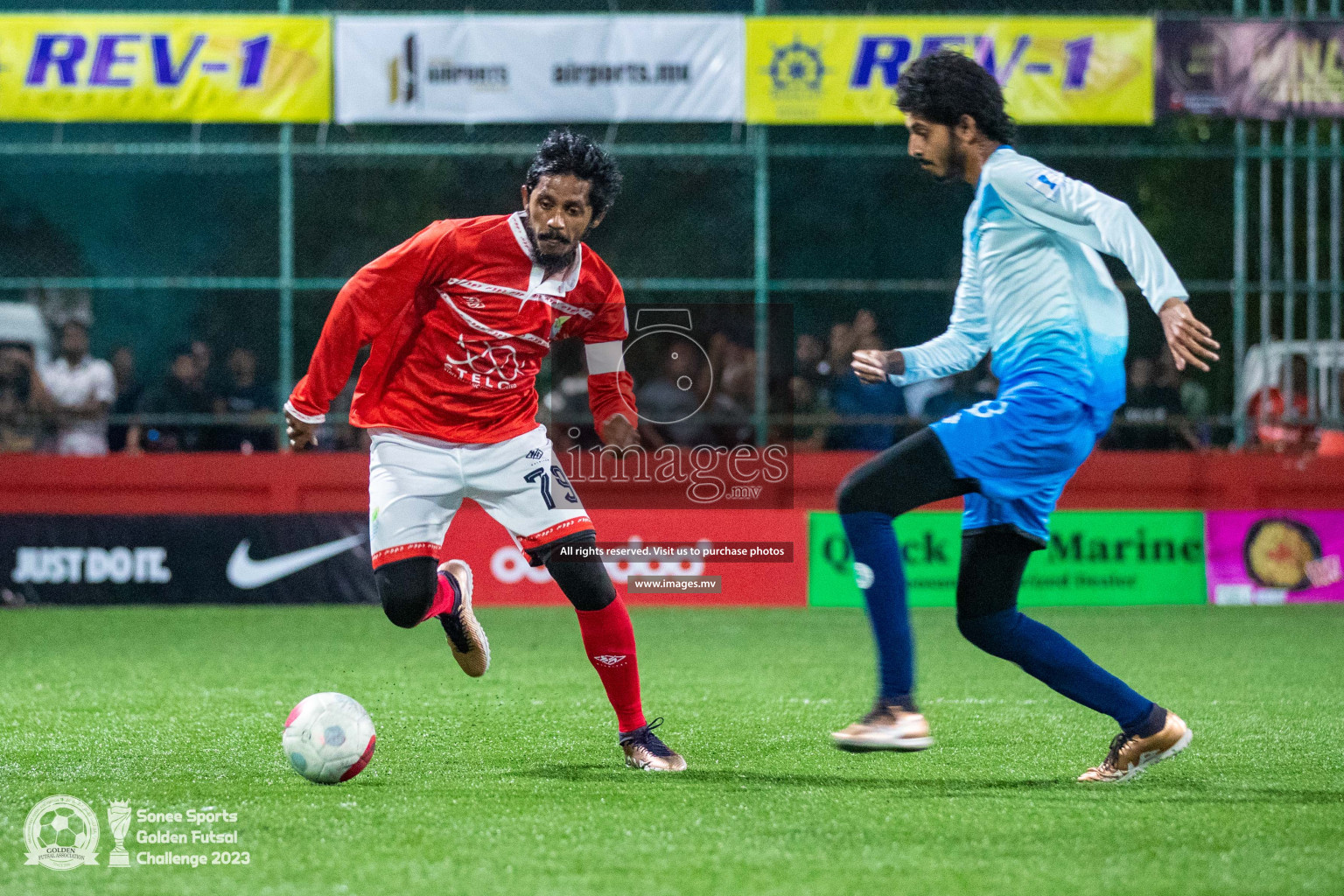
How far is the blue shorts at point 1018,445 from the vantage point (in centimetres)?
445

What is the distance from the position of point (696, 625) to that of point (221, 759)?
549cm

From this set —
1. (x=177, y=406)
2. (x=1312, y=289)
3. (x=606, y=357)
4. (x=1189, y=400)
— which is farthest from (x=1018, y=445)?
(x=1189, y=400)

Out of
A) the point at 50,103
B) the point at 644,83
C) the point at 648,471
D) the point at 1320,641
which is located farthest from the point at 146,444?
the point at 1320,641

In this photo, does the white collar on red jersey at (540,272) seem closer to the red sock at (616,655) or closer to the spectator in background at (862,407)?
the red sock at (616,655)

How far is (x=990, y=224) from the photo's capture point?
462cm

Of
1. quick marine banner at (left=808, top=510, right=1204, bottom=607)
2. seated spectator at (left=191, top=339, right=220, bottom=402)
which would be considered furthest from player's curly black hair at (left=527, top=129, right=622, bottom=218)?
seated spectator at (left=191, top=339, right=220, bottom=402)

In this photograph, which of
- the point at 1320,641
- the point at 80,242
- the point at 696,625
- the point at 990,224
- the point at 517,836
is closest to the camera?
the point at 517,836

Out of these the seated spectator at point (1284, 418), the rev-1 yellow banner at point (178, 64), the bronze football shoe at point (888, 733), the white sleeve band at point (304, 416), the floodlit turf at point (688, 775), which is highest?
the rev-1 yellow banner at point (178, 64)

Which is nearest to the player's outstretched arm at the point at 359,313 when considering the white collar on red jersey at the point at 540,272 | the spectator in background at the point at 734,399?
the white collar on red jersey at the point at 540,272

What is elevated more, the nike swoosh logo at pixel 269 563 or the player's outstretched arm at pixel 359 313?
the player's outstretched arm at pixel 359 313

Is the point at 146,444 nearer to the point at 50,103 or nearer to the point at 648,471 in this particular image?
the point at 50,103

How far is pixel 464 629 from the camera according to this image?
5703 millimetres

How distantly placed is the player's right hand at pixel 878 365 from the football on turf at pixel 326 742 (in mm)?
1831

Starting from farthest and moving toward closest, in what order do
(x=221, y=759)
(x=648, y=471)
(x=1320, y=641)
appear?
(x=648, y=471), (x=1320, y=641), (x=221, y=759)
